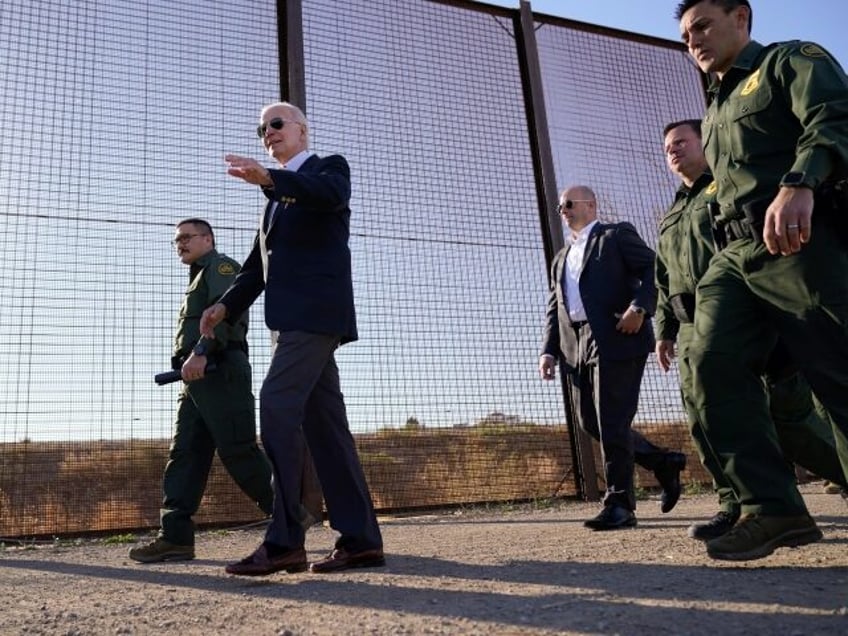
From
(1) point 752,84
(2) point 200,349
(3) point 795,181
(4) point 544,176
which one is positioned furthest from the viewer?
(4) point 544,176

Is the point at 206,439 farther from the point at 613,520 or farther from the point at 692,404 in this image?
the point at 692,404

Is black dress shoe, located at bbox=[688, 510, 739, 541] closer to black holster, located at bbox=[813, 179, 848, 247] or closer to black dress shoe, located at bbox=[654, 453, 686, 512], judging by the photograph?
black dress shoe, located at bbox=[654, 453, 686, 512]

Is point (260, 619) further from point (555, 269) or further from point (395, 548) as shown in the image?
point (555, 269)

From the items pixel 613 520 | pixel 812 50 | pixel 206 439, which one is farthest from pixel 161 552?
pixel 812 50

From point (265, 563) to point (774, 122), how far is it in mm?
2165

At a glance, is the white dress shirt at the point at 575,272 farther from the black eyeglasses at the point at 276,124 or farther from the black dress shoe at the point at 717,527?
the black eyeglasses at the point at 276,124

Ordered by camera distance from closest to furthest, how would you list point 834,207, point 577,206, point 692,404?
Answer: point 834,207 → point 692,404 → point 577,206

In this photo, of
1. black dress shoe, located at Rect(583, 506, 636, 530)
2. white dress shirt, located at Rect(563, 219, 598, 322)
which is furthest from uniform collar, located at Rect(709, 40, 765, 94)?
black dress shoe, located at Rect(583, 506, 636, 530)

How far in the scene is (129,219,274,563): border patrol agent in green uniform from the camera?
12.6 feet

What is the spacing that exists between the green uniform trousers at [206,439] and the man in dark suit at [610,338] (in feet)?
5.58

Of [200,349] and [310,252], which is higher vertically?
[310,252]

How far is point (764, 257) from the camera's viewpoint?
237 centimetres

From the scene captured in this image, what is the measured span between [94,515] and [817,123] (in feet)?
14.9

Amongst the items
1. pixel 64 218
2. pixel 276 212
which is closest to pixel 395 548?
pixel 276 212
